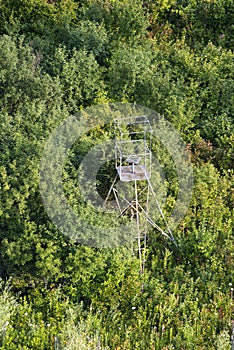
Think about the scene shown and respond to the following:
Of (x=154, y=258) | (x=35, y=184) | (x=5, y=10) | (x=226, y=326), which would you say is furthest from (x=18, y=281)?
(x=5, y=10)

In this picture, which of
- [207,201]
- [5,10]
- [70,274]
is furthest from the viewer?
[5,10]

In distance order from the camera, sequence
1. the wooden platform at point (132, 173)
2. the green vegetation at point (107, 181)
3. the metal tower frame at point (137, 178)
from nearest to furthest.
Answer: the green vegetation at point (107, 181) < the wooden platform at point (132, 173) < the metal tower frame at point (137, 178)

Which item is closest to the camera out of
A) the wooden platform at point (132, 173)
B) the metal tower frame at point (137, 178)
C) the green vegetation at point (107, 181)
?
the green vegetation at point (107, 181)

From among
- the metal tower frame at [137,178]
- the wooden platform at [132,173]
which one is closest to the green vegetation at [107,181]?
the metal tower frame at [137,178]

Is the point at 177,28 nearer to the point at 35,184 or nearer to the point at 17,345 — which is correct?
the point at 35,184

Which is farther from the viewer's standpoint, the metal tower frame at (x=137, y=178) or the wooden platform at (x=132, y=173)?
the metal tower frame at (x=137, y=178)

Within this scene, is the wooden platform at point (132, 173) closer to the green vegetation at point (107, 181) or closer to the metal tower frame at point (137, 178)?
the metal tower frame at point (137, 178)

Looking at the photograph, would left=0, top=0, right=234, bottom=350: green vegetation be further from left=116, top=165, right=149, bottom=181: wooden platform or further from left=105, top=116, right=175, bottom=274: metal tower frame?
left=116, top=165, right=149, bottom=181: wooden platform
